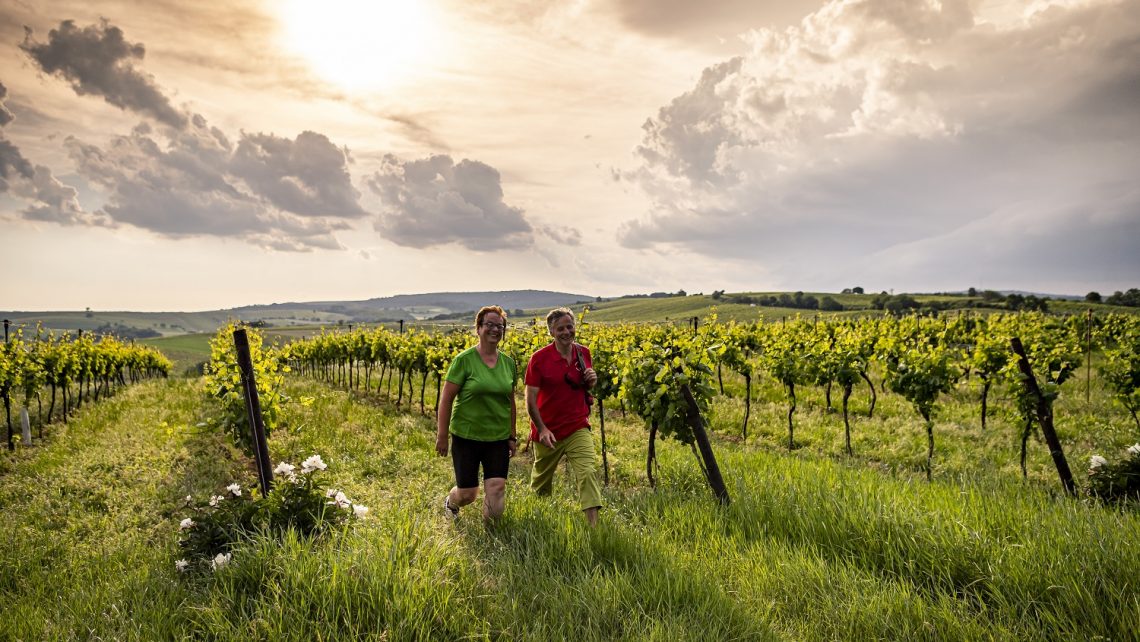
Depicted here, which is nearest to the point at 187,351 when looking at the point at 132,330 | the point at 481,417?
the point at 481,417

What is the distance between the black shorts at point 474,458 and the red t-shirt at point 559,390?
0.41 m

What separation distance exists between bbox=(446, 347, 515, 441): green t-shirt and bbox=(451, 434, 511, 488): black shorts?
3.5 inches

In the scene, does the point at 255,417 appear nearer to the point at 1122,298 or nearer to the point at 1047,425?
the point at 1047,425

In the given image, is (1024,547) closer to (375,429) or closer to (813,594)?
(813,594)

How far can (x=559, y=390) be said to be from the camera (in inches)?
189

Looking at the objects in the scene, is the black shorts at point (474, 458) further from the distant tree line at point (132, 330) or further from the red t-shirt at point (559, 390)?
the distant tree line at point (132, 330)

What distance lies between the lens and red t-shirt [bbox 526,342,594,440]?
15.6 feet

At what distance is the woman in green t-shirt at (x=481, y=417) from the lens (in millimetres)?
4398

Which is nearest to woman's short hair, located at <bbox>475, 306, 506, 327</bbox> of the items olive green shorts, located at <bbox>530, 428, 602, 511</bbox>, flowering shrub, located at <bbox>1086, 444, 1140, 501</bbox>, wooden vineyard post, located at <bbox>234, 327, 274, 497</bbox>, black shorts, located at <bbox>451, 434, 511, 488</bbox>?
black shorts, located at <bbox>451, 434, 511, 488</bbox>

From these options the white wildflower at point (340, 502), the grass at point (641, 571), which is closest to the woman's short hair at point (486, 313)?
the grass at point (641, 571)

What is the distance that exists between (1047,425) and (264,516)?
7731 millimetres

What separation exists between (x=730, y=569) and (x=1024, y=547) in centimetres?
180

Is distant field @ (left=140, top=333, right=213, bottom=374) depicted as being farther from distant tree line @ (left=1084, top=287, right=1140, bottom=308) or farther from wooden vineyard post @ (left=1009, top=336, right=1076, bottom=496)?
distant tree line @ (left=1084, top=287, right=1140, bottom=308)

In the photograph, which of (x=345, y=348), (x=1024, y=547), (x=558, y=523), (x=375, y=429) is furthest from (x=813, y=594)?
(x=345, y=348)
